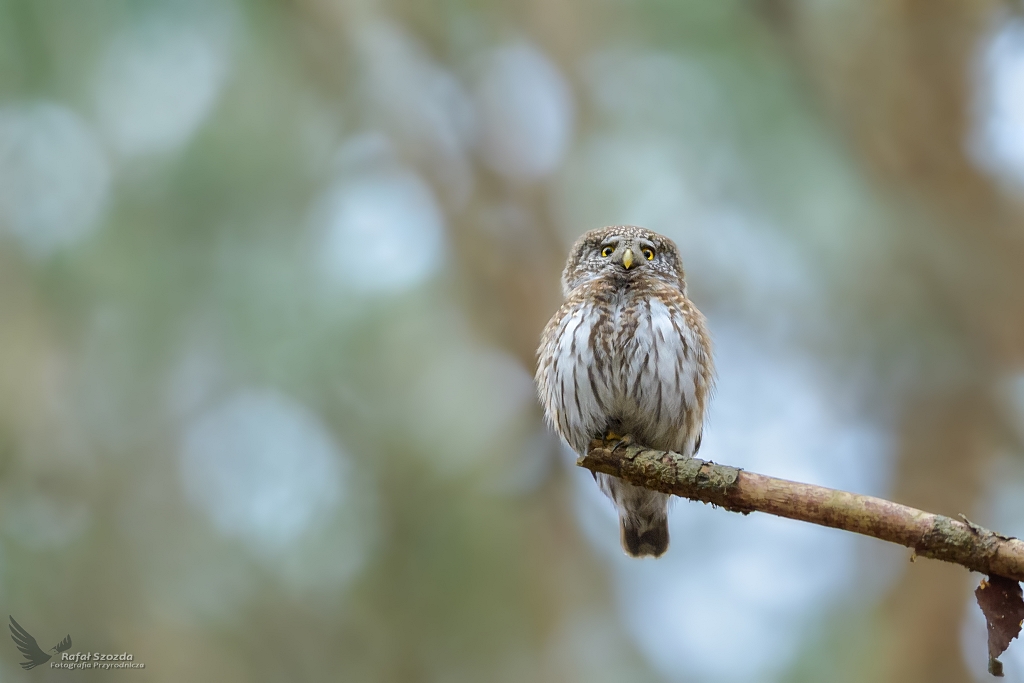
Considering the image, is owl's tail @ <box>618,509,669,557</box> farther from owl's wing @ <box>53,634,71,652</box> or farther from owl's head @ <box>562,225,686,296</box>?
owl's wing @ <box>53,634,71,652</box>

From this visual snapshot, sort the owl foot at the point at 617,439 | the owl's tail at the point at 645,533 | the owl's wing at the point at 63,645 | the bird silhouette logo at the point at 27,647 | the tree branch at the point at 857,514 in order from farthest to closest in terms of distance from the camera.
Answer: the owl's wing at the point at 63,645 < the bird silhouette logo at the point at 27,647 < the owl's tail at the point at 645,533 < the owl foot at the point at 617,439 < the tree branch at the point at 857,514

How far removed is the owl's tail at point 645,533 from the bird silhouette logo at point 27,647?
352 cm

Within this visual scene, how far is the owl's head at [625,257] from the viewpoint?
13.6ft

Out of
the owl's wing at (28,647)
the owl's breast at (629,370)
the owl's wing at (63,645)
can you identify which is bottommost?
the owl's wing at (28,647)

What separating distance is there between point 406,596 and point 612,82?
4.55 metres

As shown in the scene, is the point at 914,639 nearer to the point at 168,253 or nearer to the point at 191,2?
the point at 168,253

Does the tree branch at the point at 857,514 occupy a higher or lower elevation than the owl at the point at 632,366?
lower

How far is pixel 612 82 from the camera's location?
748cm

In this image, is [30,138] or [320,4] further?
[320,4]

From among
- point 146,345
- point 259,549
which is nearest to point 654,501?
point 259,549

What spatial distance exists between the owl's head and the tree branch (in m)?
1.44

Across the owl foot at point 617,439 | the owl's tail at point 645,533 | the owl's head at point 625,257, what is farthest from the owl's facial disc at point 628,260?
the owl's tail at point 645,533

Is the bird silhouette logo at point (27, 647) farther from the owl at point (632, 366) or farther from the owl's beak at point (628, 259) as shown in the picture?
the owl's beak at point (628, 259)

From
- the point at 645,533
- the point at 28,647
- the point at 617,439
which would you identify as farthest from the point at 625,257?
the point at 28,647
